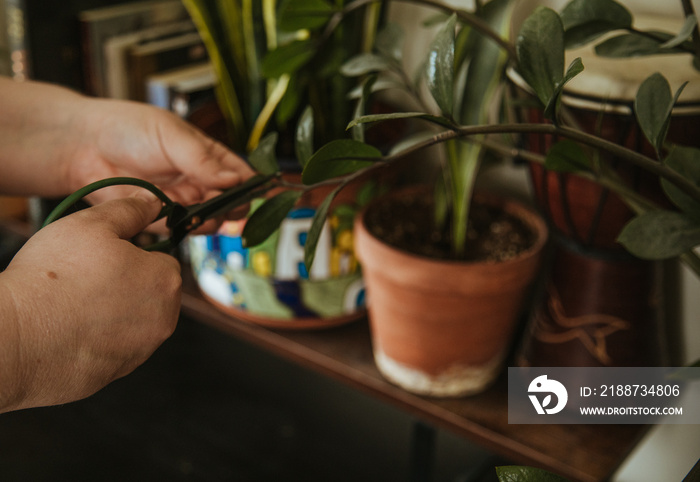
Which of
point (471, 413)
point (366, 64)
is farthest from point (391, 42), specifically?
point (471, 413)

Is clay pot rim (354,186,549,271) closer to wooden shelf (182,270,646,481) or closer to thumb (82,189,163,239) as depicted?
wooden shelf (182,270,646,481)

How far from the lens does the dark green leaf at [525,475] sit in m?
Result: 0.34

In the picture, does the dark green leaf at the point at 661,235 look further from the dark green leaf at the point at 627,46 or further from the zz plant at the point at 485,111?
the dark green leaf at the point at 627,46

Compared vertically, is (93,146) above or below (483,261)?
above

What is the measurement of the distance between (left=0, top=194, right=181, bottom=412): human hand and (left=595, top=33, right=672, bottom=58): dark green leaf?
0.37m

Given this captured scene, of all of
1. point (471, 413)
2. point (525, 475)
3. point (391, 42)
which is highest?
point (391, 42)

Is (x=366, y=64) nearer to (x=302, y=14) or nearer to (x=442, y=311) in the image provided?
(x=302, y=14)

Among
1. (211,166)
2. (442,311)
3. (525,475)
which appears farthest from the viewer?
(442,311)

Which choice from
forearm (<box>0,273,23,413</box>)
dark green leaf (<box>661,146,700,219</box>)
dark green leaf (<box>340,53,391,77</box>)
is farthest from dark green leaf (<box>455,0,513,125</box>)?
forearm (<box>0,273,23,413</box>)

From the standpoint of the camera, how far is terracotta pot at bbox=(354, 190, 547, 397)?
699 millimetres

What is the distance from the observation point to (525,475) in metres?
0.34

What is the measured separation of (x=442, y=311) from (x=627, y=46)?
0.33 m

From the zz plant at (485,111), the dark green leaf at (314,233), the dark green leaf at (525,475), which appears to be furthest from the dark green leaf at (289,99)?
the dark green leaf at (525,475)

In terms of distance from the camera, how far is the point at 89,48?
94 cm
